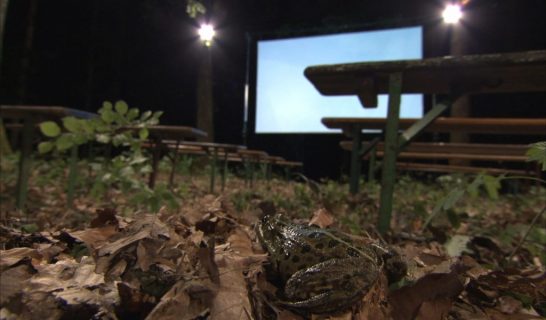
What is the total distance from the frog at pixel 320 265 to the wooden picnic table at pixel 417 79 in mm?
1307

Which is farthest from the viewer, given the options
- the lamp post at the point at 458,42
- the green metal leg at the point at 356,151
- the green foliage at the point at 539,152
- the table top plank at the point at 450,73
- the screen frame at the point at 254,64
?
the screen frame at the point at 254,64

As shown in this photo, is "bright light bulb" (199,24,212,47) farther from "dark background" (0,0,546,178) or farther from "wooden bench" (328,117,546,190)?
"wooden bench" (328,117,546,190)

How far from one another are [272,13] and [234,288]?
9742 mm

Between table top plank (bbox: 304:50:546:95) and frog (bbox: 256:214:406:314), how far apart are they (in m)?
1.34

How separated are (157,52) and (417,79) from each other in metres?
9.05

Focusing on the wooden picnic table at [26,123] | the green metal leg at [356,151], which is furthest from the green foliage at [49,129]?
the green metal leg at [356,151]

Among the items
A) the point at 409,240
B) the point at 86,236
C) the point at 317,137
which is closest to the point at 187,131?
the point at 409,240

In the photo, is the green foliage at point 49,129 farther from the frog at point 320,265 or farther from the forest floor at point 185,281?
the frog at point 320,265

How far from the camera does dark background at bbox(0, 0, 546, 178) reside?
9711 mm

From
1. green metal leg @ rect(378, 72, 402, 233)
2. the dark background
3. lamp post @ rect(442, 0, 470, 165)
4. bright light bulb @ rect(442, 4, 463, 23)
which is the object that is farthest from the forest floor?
the dark background

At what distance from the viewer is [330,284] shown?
102 centimetres

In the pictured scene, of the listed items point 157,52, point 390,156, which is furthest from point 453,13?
point 390,156

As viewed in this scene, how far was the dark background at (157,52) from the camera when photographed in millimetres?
9711

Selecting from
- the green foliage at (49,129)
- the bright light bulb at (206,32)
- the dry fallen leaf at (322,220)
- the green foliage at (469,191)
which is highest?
the bright light bulb at (206,32)
